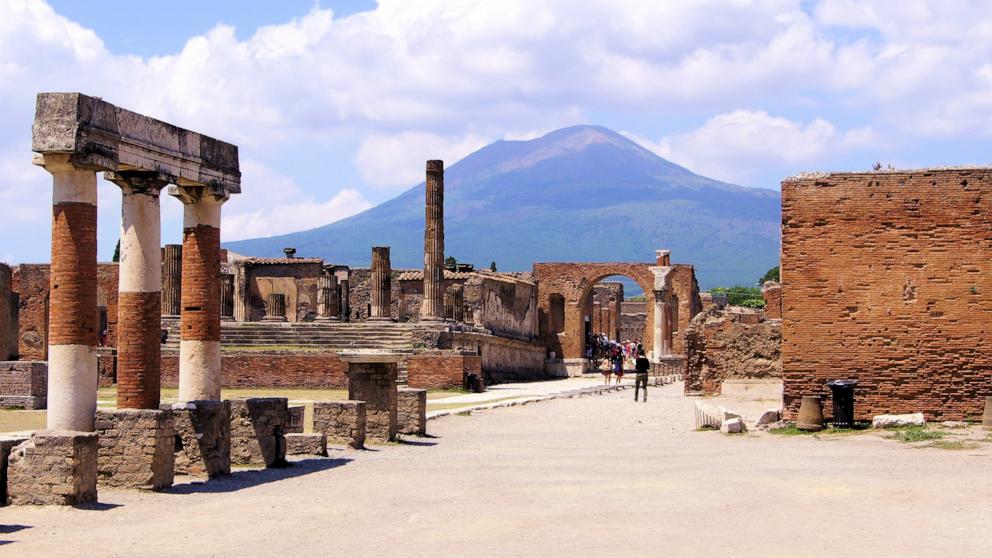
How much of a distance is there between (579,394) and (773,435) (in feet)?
56.4

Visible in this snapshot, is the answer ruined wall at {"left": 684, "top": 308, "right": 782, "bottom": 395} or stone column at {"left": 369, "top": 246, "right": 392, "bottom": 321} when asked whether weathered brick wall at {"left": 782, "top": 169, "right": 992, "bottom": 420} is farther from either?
stone column at {"left": 369, "top": 246, "right": 392, "bottom": 321}

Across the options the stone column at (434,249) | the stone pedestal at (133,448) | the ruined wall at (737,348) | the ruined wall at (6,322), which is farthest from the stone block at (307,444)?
the stone column at (434,249)

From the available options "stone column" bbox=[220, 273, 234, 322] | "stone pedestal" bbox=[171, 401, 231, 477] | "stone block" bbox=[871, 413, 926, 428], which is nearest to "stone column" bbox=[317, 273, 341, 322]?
"stone column" bbox=[220, 273, 234, 322]

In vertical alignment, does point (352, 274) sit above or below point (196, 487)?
above

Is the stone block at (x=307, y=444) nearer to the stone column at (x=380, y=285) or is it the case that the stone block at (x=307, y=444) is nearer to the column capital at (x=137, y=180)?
the column capital at (x=137, y=180)

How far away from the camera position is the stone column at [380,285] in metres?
46.4

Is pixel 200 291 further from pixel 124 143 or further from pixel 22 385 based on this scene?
pixel 22 385

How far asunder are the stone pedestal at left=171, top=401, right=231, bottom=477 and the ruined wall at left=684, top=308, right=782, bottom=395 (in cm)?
1636

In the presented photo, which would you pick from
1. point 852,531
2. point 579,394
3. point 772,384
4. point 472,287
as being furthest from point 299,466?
point 472,287

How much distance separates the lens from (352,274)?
62625mm

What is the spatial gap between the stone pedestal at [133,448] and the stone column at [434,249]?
99.0 feet

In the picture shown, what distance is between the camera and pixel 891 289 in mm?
20891

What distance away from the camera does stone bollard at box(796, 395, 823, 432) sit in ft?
67.6

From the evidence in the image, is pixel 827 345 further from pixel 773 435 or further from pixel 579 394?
pixel 579 394
